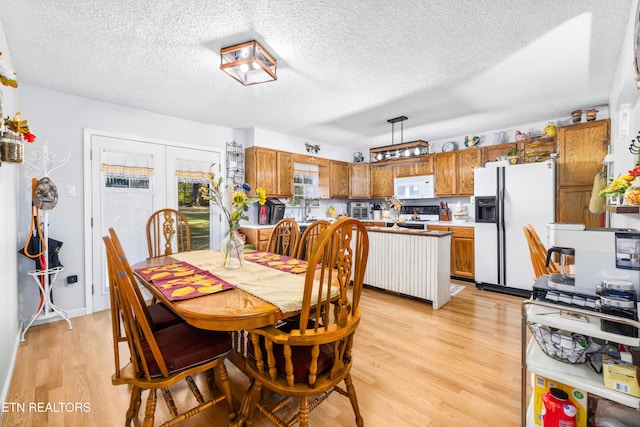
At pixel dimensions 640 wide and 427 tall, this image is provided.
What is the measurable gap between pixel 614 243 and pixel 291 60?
93.6 inches

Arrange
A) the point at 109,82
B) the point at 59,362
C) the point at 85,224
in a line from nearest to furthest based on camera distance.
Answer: the point at 59,362
the point at 109,82
the point at 85,224

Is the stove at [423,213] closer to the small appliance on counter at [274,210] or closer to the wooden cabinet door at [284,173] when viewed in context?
the wooden cabinet door at [284,173]

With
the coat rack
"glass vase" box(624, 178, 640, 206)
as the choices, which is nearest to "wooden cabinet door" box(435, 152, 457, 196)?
"glass vase" box(624, 178, 640, 206)

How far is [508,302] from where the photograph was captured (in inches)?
130

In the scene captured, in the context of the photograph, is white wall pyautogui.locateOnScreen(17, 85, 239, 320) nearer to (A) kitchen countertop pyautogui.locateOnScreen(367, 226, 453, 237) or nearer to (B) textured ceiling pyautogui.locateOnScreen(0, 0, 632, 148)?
(B) textured ceiling pyautogui.locateOnScreen(0, 0, 632, 148)

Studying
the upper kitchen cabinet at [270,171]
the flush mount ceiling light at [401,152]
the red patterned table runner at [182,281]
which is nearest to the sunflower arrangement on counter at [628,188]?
the red patterned table runner at [182,281]

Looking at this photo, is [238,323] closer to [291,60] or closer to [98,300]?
[291,60]

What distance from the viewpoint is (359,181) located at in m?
5.94

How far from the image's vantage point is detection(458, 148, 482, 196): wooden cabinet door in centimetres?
450

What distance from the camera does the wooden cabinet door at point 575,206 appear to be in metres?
3.38

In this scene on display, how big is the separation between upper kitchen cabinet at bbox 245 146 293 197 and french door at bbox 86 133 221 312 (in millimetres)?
608

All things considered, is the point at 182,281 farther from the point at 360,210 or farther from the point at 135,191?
the point at 360,210

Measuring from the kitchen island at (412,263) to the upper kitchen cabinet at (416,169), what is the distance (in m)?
2.02

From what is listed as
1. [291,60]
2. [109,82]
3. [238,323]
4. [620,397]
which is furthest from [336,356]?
[109,82]
